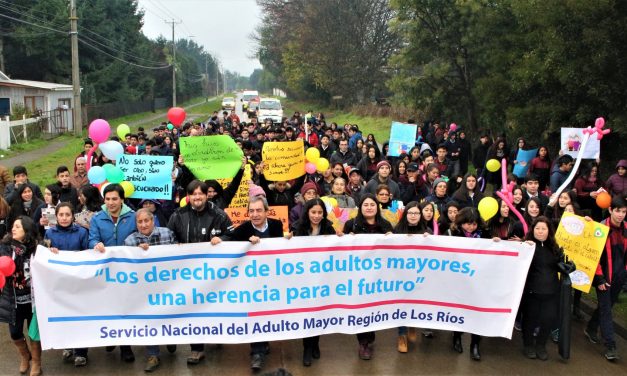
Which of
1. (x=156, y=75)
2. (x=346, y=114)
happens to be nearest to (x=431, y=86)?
(x=346, y=114)

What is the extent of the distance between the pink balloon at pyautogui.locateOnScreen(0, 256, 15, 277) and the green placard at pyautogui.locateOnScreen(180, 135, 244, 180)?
287 cm

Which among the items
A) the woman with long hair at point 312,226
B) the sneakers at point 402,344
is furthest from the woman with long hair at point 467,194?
the woman with long hair at point 312,226

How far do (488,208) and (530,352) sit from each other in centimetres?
147

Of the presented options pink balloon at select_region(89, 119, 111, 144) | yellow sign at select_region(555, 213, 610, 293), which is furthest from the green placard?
yellow sign at select_region(555, 213, 610, 293)

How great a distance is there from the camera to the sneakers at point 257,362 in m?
5.11

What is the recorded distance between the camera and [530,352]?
549 centimetres

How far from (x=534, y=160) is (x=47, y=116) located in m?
26.9

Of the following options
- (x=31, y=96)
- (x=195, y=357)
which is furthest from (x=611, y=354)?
(x=31, y=96)

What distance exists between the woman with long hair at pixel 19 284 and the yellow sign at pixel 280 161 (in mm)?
3195

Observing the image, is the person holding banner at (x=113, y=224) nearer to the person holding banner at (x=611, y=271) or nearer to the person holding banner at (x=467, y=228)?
the person holding banner at (x=467, y=228)

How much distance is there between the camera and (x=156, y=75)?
63.2 m

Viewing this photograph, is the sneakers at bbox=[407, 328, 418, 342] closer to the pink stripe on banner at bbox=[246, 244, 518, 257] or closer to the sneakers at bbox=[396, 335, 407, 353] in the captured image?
the sneakers at bbox=[396, 335, 407, 353]

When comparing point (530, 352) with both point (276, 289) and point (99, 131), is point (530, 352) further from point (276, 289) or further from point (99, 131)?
point (99, 131)

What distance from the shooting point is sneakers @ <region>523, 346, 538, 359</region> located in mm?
5473
